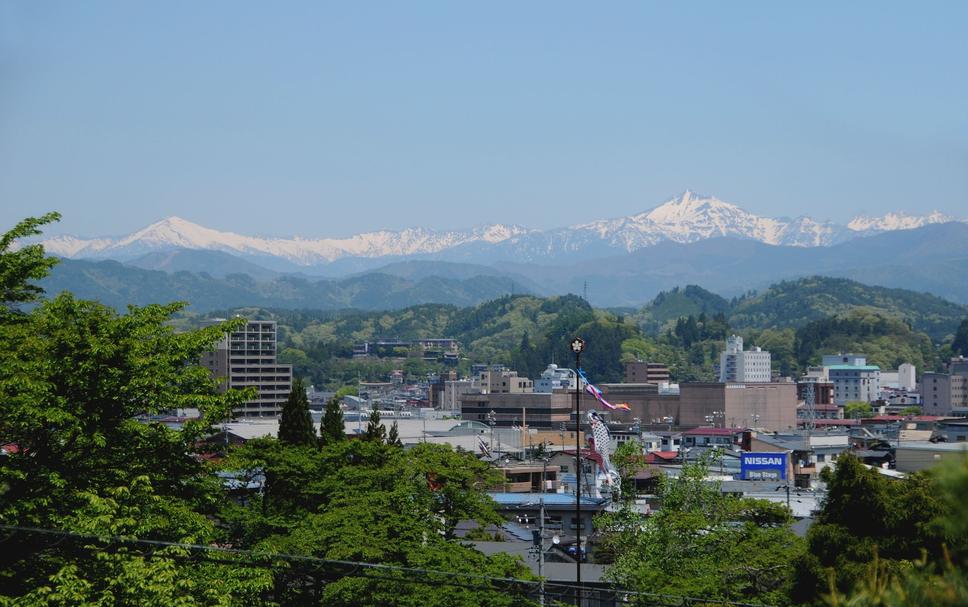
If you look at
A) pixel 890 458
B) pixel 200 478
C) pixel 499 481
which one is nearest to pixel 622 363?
pixel 890 458

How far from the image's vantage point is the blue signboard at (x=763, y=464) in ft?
198

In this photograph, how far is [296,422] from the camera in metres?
41.2

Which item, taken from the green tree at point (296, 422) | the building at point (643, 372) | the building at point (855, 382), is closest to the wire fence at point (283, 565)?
the green tree at point (296, 422)

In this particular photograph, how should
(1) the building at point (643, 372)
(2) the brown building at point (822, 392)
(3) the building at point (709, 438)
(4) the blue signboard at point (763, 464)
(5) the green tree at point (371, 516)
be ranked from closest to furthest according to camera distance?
(5) the green tree at point (371, 516), (4) the blue signboard at point (763, 464), (3) the building at point (709, 438), (2) the brown building at point (822, 392), (1) the building at point (643, 372)

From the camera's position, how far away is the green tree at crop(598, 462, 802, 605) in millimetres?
22547

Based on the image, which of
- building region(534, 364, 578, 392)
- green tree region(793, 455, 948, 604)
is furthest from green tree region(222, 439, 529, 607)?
building region(534, 364, 578, 392)

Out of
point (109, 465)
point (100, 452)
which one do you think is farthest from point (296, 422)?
point (100, 452)

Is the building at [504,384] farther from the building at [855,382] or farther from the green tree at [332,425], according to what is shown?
the green tree at [332,425]

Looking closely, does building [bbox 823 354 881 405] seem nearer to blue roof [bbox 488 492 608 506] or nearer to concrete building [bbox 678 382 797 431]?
concrete building [bbox 678 382 797 431]

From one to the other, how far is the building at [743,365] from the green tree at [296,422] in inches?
5351

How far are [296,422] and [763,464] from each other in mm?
28046

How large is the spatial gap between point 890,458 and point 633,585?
5222 centimetres

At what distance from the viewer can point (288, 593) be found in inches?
928

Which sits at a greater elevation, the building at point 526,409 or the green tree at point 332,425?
the green tree at point 332,425
